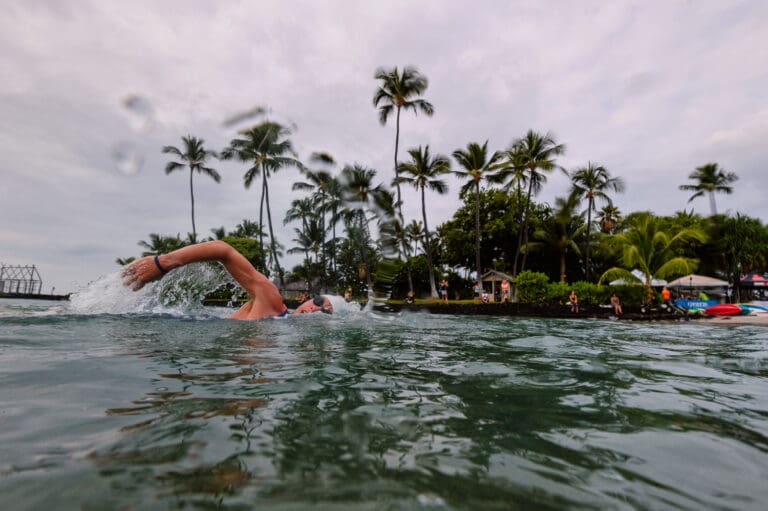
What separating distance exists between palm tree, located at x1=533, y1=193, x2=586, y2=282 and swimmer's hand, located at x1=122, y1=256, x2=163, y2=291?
3185 cm

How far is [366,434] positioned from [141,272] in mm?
6346

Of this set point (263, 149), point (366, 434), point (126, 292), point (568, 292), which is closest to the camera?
point (366, 434)

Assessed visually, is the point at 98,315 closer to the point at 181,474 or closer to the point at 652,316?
the point at 181,474

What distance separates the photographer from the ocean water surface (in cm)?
123

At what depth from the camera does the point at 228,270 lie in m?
7.79

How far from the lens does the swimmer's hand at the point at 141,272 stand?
664 cm

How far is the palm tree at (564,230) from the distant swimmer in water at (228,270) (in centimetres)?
2968

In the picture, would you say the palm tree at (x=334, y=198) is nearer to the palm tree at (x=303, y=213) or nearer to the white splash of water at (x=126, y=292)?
the palm tree at (x=303, y=213)

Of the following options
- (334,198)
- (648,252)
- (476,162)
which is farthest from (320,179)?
(648,252)

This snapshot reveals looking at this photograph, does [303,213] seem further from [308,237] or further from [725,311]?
[725,311]

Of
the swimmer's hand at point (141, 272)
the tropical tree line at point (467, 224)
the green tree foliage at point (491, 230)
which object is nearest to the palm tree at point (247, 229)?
the tropical tree line at point (467, 224)

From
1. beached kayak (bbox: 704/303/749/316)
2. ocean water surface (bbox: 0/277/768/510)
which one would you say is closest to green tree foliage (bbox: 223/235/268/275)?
beached kayak (bbox: 704/303/749/316)

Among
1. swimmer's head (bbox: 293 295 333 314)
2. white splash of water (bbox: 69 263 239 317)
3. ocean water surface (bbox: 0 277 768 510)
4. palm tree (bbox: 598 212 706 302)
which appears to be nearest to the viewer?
ocean water surface (bbox: 0 277 768 510)

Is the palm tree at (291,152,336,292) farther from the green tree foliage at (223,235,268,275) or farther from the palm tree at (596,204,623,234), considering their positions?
the palm tree at (596,204,623,234)
